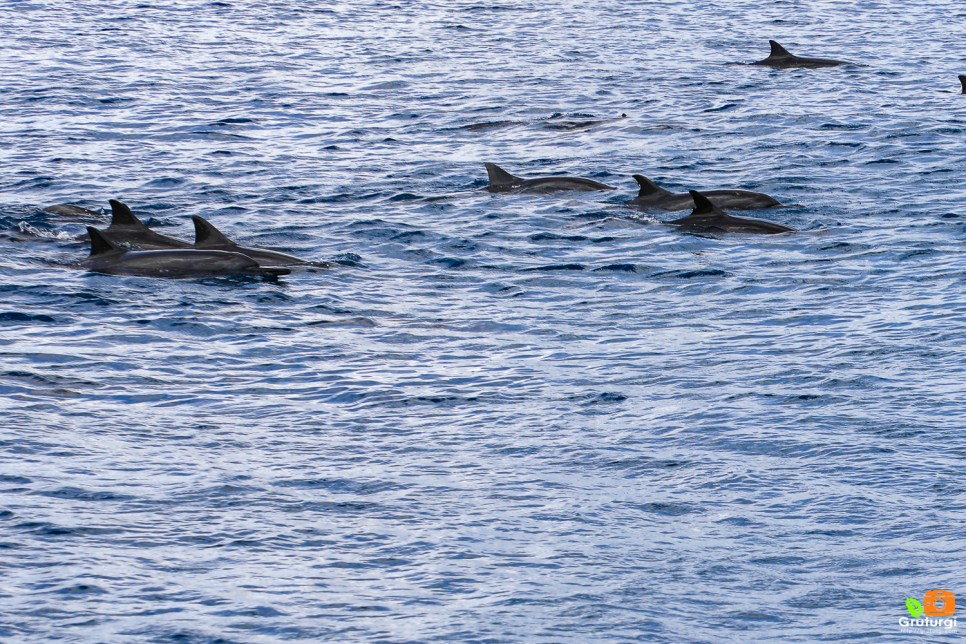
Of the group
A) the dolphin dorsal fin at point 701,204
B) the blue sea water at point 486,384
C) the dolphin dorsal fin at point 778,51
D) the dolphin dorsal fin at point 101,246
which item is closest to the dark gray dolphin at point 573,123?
the blue sea water at point 486,384

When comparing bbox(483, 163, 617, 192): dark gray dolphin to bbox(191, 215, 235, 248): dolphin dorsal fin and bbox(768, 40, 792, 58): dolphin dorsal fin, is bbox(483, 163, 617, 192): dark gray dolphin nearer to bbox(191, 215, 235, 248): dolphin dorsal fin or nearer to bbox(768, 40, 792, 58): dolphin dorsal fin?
bbox(191, 215, 235, 248): dolphin dorsal fin

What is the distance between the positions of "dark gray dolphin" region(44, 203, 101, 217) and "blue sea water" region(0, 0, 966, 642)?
258 millimetres

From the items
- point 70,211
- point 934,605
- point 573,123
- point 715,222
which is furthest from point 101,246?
point 573,123

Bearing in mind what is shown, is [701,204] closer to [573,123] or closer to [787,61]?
[573,123]

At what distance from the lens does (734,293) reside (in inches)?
734

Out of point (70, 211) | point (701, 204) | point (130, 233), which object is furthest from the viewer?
point (70, 211)

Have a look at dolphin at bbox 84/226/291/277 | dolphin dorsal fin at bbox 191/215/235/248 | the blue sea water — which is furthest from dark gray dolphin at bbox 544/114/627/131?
dolphin at bbox 84/226/291/277

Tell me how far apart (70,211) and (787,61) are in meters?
20.0

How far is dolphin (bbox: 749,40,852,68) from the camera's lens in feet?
121

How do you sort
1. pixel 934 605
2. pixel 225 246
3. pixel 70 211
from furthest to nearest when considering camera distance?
pixel 70 211, pixel 225 246, pixel 934 605

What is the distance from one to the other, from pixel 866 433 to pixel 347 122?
63.8 ft

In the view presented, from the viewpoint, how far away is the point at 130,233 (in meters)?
20.7

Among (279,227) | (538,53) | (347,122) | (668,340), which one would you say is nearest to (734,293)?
(668,340)

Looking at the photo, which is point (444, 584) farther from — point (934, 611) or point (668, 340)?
point (668, 340)
